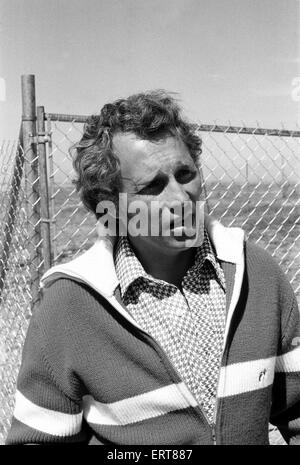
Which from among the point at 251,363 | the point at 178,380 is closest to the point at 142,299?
the point at 178,380

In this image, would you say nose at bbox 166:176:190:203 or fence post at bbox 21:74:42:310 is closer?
nose at bbox 166:176:190:203

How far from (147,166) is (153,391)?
61cm

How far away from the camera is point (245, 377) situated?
1.46m

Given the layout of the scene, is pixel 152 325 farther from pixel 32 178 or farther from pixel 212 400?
pixel 32 178

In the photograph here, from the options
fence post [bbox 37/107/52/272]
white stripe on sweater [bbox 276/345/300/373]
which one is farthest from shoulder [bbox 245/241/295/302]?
fence post [bbox 37/107/52/272]

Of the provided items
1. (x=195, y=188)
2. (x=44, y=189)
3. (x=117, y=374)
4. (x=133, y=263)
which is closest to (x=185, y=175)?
(x=195, y=188)

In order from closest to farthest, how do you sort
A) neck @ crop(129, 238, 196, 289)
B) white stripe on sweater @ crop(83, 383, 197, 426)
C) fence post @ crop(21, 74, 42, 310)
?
white stripe on sweater @ crop(83, 383, 197, 426)
neck @ crop(129, 238, 196, 289)
fence post @ crop(21, 74, 42, 310)

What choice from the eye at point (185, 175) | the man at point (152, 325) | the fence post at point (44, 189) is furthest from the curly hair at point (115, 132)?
the fence post at point (44, 189)

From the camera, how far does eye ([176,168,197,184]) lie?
1.45 metres

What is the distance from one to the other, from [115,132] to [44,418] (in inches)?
32.1

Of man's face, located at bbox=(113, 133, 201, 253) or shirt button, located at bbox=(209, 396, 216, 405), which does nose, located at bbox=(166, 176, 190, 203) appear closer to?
man's face, located at bbox=(113, 133, 201, 253)

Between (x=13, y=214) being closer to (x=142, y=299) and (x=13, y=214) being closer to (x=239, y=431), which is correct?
(x=142, y=299)

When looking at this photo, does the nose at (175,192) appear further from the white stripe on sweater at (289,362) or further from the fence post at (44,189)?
the fence post at (44,189)

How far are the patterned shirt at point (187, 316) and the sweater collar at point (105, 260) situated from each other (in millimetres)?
44
